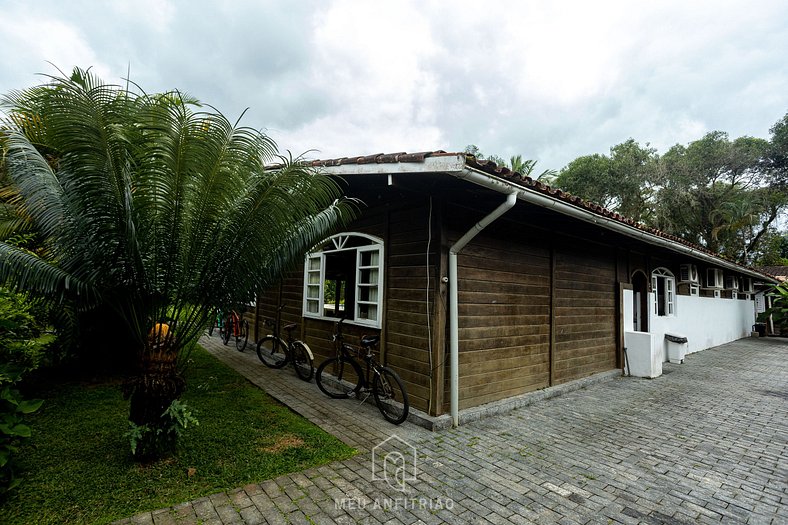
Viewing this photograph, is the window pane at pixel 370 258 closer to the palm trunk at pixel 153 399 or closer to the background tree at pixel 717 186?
the palm trunk at pixel 153 399

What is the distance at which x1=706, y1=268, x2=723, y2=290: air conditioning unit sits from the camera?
11523 millimetres

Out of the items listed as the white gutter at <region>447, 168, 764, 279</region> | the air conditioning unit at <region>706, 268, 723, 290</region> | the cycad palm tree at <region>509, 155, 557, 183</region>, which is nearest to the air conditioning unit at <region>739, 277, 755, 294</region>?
the air conditioning unit at <region>706, 268, 723, 290</region>

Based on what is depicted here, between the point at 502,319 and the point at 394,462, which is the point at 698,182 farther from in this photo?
the point at 394,462

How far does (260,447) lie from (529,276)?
13.7ft

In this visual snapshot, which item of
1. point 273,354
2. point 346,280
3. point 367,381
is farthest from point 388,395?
point 273,354

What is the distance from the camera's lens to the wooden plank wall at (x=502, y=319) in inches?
177

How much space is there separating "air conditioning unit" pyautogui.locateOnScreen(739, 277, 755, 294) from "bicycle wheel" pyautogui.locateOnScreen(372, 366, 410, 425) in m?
18.0

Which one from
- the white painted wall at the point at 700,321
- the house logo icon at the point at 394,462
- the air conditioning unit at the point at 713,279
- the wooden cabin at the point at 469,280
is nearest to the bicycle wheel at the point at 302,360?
the wooden cabin at the point at 469,280

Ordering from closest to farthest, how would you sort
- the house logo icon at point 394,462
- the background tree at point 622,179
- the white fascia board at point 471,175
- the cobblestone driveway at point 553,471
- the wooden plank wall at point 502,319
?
the cobblestone driveway at point 553,471
the house logo icon at point 394,462
the white fascia board at point 471,175
the wooden plank wall at point 502,319
the background tree at point 622,179

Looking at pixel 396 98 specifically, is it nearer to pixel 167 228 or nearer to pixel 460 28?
pixel 460 28

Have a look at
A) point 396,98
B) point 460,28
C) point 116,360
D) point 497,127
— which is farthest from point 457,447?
point 497,127

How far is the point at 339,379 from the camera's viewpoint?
199 inches

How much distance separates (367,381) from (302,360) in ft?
6.07

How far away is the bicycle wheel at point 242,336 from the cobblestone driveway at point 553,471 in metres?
3.17
